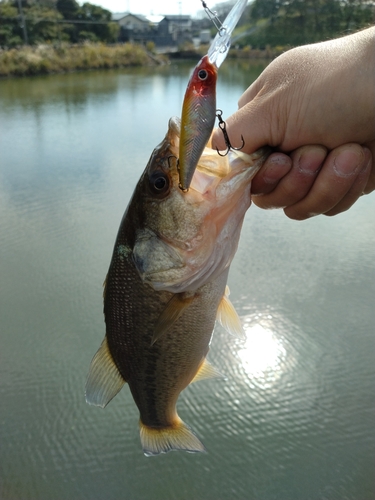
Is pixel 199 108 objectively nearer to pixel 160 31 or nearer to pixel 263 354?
pixel 263 354

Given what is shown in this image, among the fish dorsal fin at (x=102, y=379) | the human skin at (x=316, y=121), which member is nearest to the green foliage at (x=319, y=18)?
the human skin at (x=316, y=121)

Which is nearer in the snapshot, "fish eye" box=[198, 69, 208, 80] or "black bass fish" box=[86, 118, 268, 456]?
"fish eye" box=[198, 69, 208, 80]

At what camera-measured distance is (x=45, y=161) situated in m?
7.34

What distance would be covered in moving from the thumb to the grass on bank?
17.6 metres

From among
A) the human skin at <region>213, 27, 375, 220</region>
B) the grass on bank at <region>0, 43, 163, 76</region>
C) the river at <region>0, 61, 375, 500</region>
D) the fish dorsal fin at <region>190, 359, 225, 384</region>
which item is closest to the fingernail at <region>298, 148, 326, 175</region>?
the human skin at <region>213, 27, 375, 220</region>

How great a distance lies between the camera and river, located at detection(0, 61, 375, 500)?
2.76 m

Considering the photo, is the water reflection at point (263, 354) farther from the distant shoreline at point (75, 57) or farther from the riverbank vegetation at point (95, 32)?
the distant shoreline at point (75, 57)

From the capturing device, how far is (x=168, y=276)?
3.66ft

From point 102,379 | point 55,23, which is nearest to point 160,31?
point 55,23

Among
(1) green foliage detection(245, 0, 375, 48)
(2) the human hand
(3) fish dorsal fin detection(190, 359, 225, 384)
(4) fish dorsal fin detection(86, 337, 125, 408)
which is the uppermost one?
(1) green foliage detection(245, 0, 375, 48)

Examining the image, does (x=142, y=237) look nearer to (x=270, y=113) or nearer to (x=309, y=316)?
(x=270, y=113)

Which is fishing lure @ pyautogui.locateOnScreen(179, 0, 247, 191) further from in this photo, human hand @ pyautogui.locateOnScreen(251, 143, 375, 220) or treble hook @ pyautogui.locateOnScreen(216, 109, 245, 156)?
human hand @ pyautogui.locateOnScreen(251, 143, 375, 220)

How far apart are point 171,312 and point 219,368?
2.46 meters

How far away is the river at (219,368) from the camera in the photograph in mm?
2758
